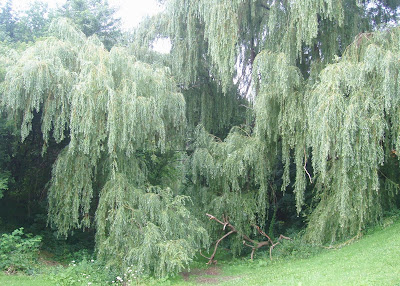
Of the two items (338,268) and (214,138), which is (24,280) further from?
(214,138)

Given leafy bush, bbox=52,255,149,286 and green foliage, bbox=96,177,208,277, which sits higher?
green foliage, bbox=96,177,208,277

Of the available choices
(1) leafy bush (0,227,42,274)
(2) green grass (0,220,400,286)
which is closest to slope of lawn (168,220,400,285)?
(2) green grass (0,220,400,286)

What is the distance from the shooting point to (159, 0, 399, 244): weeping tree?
6.87 metres

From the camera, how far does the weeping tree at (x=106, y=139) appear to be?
23.6ft

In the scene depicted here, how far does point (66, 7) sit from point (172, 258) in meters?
14.6

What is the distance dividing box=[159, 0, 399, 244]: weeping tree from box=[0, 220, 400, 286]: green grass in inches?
20.2

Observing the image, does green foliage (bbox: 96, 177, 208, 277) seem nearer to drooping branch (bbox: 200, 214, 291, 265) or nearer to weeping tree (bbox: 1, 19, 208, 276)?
Answer: weeping tree (bbox: 1, 19, 208, 276)

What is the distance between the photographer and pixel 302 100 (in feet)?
26.5

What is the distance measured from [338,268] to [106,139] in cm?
521

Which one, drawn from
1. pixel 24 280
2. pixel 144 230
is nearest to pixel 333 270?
pixel 144 230

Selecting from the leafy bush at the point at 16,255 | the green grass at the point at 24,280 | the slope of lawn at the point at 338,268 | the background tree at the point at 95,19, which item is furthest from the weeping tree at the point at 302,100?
the background tree at the point at 95,19

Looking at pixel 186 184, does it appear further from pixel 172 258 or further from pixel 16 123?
pixel 16 123

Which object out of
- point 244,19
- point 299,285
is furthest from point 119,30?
point 299,285

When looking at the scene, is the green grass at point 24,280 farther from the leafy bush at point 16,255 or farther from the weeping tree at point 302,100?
the weeping tree at point 302,100
